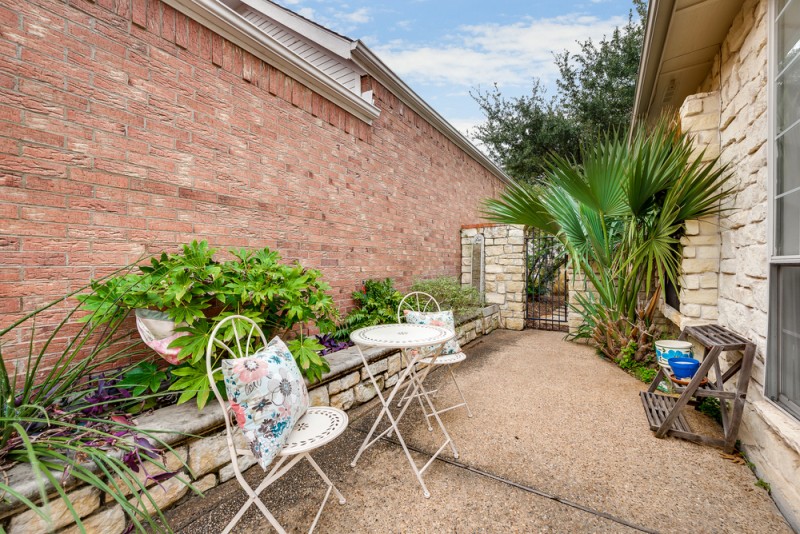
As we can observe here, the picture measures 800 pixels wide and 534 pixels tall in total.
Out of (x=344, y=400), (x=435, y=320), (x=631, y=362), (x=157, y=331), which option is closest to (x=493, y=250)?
(x=631, y=362)

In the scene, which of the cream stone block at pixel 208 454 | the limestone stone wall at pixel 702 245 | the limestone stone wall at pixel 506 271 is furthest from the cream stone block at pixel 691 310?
the cream stone block at pixel 208 454

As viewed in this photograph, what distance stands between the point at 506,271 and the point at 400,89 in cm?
339

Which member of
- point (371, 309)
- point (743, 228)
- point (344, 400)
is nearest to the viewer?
point (743, 228)

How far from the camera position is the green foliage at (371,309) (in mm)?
3588

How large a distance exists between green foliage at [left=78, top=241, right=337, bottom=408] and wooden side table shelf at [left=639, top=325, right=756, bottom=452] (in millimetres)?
2413

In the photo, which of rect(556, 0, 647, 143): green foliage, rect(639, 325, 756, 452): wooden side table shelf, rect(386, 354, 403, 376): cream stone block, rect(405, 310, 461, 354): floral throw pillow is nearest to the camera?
rect(639, 325, 756, 452): wooden side table shelf

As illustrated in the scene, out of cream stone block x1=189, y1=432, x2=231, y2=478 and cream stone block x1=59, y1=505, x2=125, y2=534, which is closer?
cream stone block x1=59, y1=505, x2=125, y2=534

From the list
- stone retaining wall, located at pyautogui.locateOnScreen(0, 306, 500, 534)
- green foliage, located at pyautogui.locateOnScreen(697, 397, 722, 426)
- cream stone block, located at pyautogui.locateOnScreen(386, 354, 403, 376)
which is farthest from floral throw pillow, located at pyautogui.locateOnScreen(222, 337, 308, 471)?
green foliage, located at pyautogui.locateOnScreen(697, 397, 722, 426)

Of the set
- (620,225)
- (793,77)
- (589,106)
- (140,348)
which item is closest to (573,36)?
(589,106)

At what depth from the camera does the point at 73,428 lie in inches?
57.2

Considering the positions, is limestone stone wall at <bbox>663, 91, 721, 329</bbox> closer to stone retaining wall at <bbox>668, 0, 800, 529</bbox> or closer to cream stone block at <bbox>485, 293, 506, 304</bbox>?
stone retaining wall at <bbox>668, 0, 800, 529</bbox>

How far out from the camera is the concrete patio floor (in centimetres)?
167

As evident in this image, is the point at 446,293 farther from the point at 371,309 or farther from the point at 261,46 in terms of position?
the point at 261,46

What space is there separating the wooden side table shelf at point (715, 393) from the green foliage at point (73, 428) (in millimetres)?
2846
